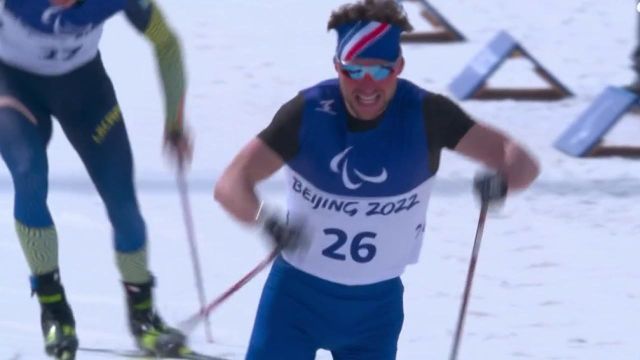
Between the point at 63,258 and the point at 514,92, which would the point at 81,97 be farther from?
the point at 514,92

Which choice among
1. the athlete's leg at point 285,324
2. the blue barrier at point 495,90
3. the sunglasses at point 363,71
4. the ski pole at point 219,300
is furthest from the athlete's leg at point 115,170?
the blue barrier at point 495,90

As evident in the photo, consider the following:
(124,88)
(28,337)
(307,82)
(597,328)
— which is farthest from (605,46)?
(28,337)

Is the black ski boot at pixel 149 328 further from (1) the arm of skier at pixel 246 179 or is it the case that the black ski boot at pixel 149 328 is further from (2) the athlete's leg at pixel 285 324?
(1) the arm of skier at pixel 246 179

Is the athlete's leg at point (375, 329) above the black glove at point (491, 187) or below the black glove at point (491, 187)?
below

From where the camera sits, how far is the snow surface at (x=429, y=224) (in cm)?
575

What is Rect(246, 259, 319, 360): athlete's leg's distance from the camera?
12.0 feet

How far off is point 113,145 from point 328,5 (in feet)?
27.7

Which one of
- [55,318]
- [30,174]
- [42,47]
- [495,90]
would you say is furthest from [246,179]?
[495,90]

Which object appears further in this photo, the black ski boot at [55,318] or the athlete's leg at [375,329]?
the black ski boot at [55,318]

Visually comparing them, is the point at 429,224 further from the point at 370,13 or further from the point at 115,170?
the point at 370,13

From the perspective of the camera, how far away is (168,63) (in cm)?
Result: 486

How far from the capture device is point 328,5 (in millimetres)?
13141

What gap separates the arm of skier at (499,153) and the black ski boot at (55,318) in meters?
1.85

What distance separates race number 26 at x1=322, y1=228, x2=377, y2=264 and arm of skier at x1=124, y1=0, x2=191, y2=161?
143cm
